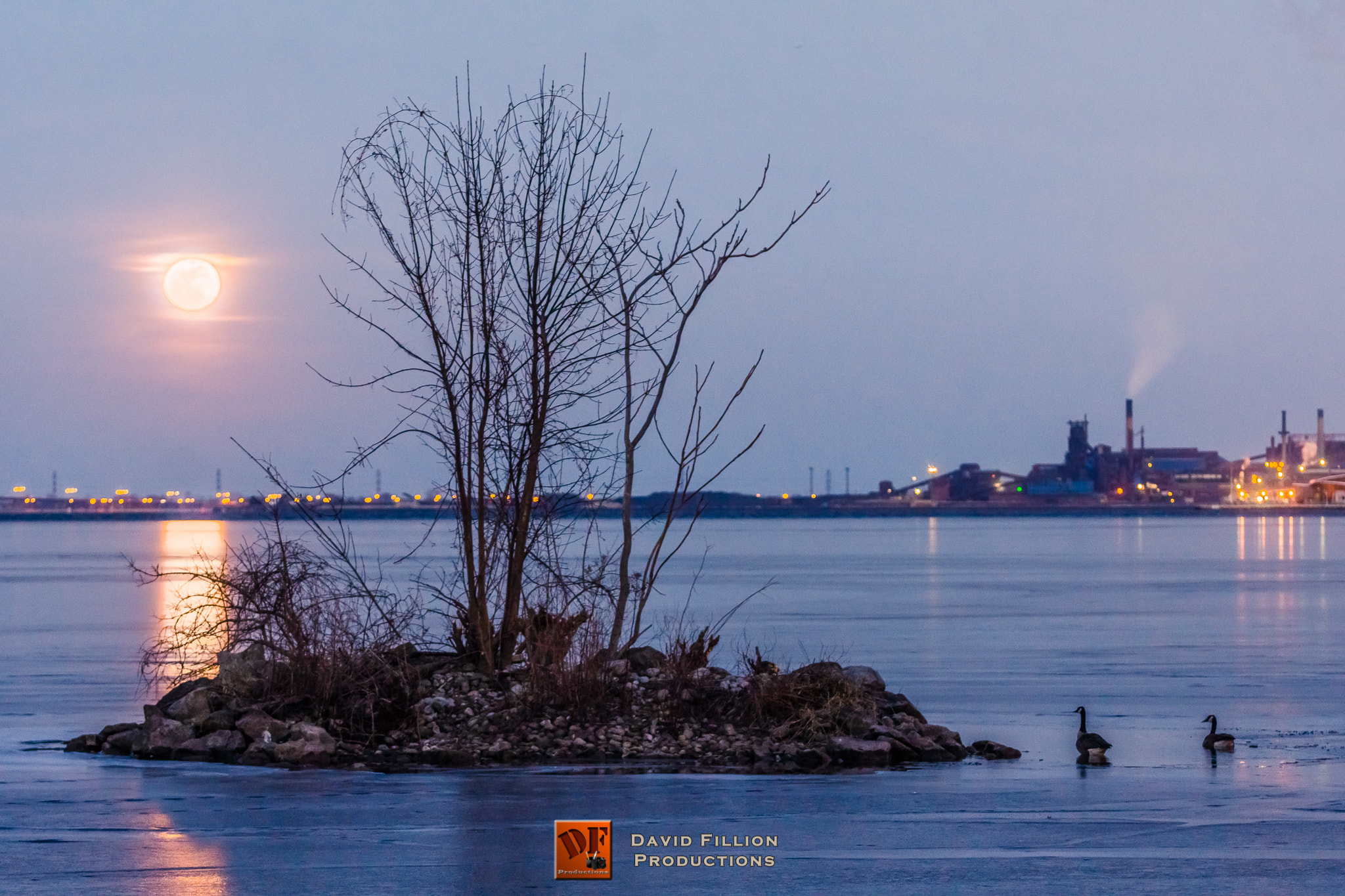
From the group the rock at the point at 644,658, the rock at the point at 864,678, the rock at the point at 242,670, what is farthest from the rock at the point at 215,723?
the rock at the point at 864,678

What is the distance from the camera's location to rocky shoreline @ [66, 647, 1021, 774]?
45.2 ft

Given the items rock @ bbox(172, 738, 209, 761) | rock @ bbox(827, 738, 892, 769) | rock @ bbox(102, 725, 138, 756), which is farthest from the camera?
rock @ bbox(102, 725, 138, 756)

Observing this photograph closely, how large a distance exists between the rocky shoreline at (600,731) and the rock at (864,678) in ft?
0.10

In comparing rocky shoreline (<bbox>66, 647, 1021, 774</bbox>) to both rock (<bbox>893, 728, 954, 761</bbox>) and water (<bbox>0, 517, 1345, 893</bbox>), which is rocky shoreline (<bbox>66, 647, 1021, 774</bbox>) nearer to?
rock (<bbox>893, 728, 954, 761</bbox>)

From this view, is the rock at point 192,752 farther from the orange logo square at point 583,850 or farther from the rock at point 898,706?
the rock at point 898,706

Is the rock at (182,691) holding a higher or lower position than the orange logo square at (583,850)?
higher

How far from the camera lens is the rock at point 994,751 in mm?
14211

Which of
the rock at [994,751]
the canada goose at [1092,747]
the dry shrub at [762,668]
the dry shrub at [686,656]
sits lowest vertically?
the rock at [994,751]

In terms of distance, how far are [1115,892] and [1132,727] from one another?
8.01 meters

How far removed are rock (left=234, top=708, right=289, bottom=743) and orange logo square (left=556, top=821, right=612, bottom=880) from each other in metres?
5.28

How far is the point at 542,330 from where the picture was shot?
16.4 metres

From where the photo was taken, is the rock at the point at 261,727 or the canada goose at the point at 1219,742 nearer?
the rock at the point at 261,727

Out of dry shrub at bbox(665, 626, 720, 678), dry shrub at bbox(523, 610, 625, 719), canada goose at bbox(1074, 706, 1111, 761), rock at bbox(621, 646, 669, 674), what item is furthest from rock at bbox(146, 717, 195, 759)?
canada goose at bbox(1074, 706, 1111, 761)

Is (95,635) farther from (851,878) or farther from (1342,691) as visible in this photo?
(851,878)
